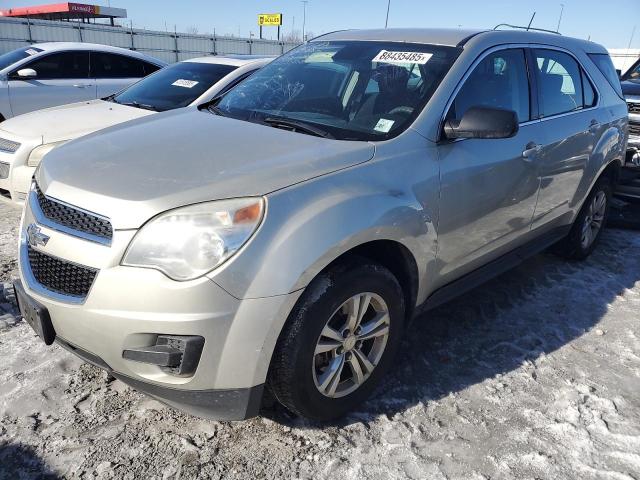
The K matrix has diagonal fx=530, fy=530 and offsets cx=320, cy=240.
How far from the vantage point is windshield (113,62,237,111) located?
548 centimetres

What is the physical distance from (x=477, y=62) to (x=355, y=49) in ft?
2.46

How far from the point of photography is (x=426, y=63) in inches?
114

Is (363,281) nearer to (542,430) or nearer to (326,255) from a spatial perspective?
(326,255)

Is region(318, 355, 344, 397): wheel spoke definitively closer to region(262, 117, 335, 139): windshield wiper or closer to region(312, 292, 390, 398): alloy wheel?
region(312, 292, 390, 398): alloy wheel

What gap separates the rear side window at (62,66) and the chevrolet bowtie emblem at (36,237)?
603cm

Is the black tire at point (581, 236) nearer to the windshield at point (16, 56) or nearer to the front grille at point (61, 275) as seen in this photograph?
the front grille at point (61, 275)

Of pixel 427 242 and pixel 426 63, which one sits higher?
→ pixel 426 63

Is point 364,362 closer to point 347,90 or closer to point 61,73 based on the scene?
point 347,90

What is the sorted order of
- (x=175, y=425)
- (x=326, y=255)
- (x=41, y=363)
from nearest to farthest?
(x=326, y=255)
(x=175, y=425)
(x=41, y=363)

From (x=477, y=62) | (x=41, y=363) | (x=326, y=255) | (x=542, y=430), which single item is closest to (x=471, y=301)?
(x=542, y=430)

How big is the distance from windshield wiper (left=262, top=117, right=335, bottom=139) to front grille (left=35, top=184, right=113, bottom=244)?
1083mm

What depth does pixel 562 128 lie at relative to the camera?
361cm

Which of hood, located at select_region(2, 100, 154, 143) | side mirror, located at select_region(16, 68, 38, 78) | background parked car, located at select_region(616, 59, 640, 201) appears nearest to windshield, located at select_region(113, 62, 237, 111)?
hood, located at select_region(2, 100, 154, 143)

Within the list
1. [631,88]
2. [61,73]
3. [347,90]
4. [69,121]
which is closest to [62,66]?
[61,73]
